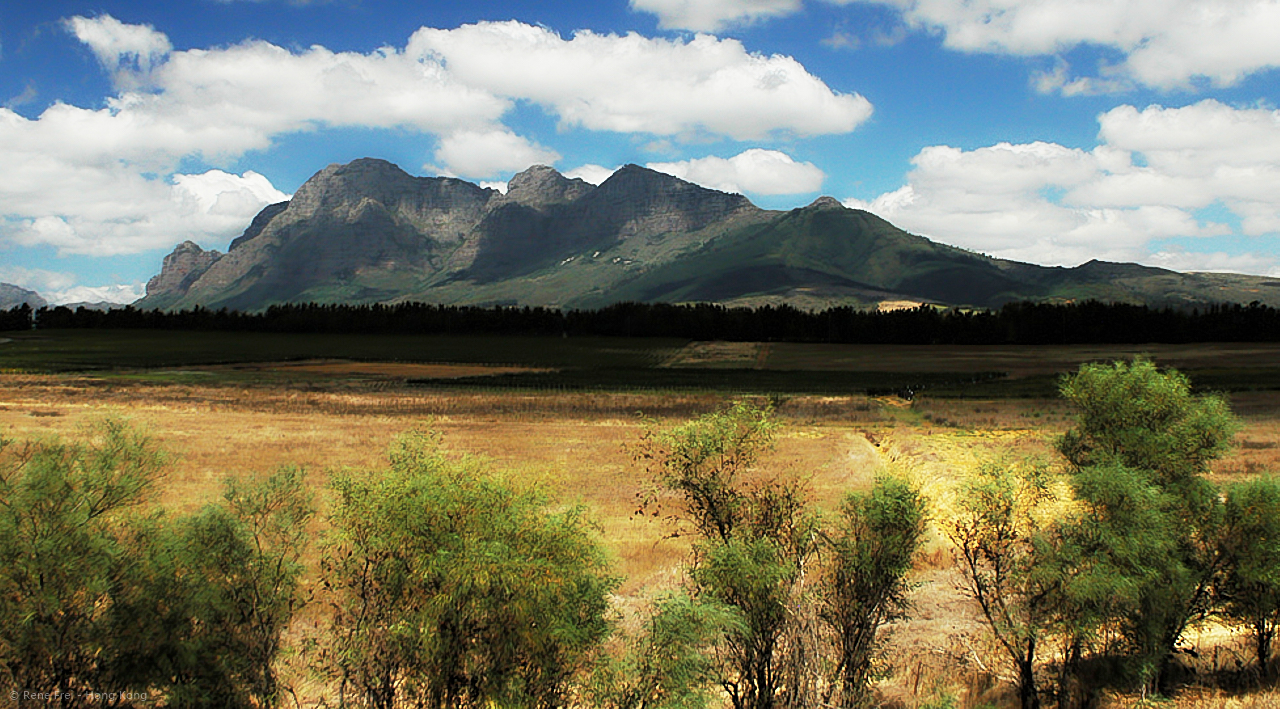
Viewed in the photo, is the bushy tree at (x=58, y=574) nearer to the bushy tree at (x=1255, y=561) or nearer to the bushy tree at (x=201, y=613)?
Answer: the bushy tree at (x=201, y=613)

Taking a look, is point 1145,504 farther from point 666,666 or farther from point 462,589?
point 462,589

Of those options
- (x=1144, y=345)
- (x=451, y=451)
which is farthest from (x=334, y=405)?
(x=1144, y=345)

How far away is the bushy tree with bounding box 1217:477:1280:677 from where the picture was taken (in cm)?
2267

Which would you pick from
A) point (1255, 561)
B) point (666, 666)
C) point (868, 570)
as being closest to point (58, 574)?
point (666, 666)

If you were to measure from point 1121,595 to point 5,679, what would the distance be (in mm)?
27943

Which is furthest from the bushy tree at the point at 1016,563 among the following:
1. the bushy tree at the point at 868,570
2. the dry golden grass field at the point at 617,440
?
the dry golden grass field at the point at 617,440

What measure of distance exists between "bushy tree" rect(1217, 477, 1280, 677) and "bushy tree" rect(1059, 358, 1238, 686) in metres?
0.46

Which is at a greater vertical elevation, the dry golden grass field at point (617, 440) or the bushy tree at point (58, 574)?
the bushy tree at point (58, 574)

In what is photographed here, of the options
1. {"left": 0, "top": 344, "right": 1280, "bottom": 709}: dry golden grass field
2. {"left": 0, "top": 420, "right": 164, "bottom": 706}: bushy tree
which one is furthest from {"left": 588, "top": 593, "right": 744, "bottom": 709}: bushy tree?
{"left": 0, "top": 420, "right": 164, "bottom": 706}: bushy tree

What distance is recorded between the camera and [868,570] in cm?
2234

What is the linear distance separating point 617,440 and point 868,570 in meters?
40.5

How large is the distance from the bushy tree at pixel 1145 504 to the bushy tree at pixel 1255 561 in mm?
458

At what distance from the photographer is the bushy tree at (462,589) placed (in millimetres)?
16016

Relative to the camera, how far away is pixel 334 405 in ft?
262
